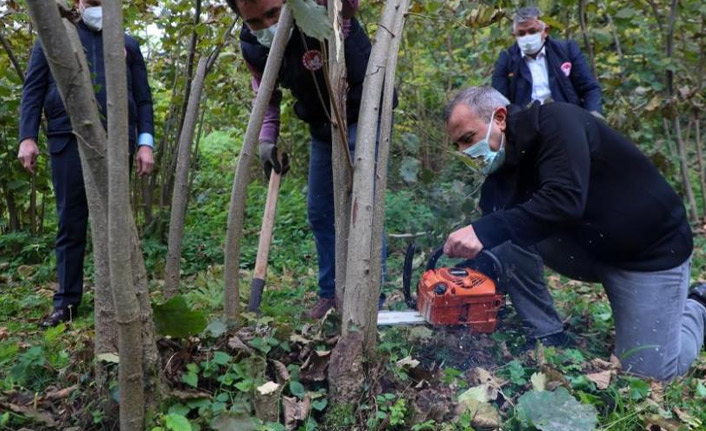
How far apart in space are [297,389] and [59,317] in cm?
192

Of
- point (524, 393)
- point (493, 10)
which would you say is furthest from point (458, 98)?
point (524, 393)

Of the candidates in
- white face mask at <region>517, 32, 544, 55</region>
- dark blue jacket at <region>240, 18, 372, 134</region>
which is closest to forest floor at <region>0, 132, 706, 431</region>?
dark blue jacket at <region>240, 18, 372, 134</region>

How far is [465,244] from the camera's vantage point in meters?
2.69

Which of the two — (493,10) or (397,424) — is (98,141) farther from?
(493,10)

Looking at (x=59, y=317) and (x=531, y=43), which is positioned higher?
(x=531, y=43)

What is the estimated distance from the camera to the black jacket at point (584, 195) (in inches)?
105

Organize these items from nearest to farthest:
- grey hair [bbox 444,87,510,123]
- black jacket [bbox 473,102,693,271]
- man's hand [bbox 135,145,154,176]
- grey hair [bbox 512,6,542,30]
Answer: black jacket [bbox 473,102,693,271]
grey hair [bbox 444,87,510,123]
man's hand [bbox 135,145,154,176]
grey hair [bbox 512,6,542,30]

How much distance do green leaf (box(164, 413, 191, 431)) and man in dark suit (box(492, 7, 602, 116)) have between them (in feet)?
11.6

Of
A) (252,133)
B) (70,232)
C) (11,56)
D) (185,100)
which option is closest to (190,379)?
(252,133)

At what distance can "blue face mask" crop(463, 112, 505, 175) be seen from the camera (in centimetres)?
286

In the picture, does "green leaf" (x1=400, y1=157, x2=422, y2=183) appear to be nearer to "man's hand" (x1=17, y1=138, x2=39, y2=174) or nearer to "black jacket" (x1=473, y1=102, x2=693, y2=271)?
"black jacket" (x1=473, y1=102, x2=693, y2=271)

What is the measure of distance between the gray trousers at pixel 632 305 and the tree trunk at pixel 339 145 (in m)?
1.02

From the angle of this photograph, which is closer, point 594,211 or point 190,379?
point 190,379

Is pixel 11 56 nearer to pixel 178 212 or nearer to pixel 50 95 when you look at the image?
pixel 50 95
